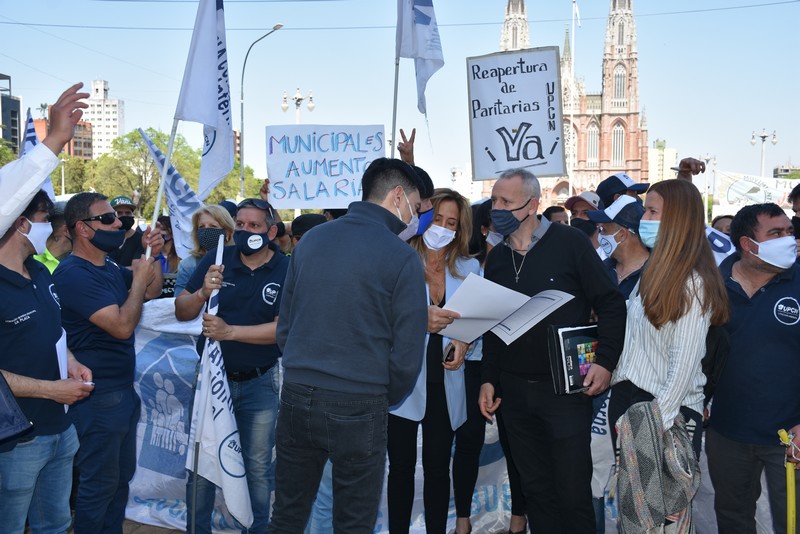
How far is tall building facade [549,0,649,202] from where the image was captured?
10506 cm

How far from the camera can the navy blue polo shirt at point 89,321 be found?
4.08 m

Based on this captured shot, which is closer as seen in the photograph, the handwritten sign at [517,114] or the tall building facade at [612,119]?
the handwritten sign at [517,114]

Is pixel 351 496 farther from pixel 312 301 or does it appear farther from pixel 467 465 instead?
pixel 467 465

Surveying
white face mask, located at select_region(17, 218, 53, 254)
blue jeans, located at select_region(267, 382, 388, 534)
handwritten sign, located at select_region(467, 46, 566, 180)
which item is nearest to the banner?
handwritten sign, located at select_region(467, 46, 566, 180)

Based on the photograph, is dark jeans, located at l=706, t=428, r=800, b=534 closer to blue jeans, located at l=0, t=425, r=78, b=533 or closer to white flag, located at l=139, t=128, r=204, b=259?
blue jeans, located at l=0, t=425, r=78, b=533

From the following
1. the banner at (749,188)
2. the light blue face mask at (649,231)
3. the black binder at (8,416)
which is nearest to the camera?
the black binder at (8,416)

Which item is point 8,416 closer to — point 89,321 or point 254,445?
point 89,321

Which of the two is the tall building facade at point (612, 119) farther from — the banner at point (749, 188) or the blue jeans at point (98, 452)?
the blue jeans at point (98, 452)

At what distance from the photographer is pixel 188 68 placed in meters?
5.01

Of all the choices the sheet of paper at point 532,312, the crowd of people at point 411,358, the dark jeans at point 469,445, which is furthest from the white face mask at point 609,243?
the dark jeans at point 469,445

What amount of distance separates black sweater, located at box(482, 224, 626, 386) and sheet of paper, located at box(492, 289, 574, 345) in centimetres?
12

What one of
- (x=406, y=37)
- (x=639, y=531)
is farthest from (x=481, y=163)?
(x=639, y=531)

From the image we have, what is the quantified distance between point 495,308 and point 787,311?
1.52m

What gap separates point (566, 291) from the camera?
167 inches
